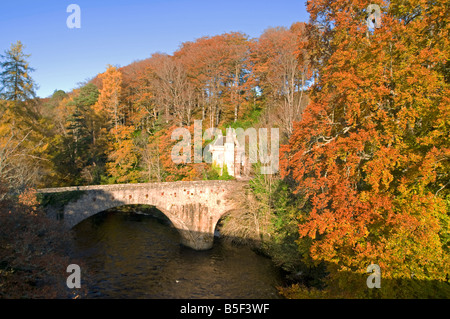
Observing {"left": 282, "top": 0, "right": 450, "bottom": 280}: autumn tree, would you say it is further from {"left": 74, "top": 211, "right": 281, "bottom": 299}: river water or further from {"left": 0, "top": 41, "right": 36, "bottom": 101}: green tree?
{"left": 0, "top": 41, "right": 36, "bottom": 101}: green tree

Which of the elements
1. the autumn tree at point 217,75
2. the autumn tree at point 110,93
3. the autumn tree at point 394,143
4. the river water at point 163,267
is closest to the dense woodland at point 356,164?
the autumn tree at point 394,143

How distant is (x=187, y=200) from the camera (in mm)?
22141

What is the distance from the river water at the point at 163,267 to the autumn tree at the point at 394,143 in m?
8.31

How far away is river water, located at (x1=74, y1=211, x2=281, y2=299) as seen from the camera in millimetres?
15992

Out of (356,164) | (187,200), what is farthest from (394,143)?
(187,200)

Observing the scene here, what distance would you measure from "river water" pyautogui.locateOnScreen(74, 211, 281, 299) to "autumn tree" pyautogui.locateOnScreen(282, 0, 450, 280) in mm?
8311

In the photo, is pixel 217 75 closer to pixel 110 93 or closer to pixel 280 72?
pixel 280 72

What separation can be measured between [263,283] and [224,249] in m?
6.18

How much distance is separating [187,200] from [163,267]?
523 centimetres

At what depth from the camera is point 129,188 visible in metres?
19.7

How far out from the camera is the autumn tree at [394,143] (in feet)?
26.8

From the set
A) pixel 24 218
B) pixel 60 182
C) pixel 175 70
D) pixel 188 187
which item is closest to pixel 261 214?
pixel 188 187

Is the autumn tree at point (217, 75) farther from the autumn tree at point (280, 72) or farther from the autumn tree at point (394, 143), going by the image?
the autumn tree at point (394, 143)
